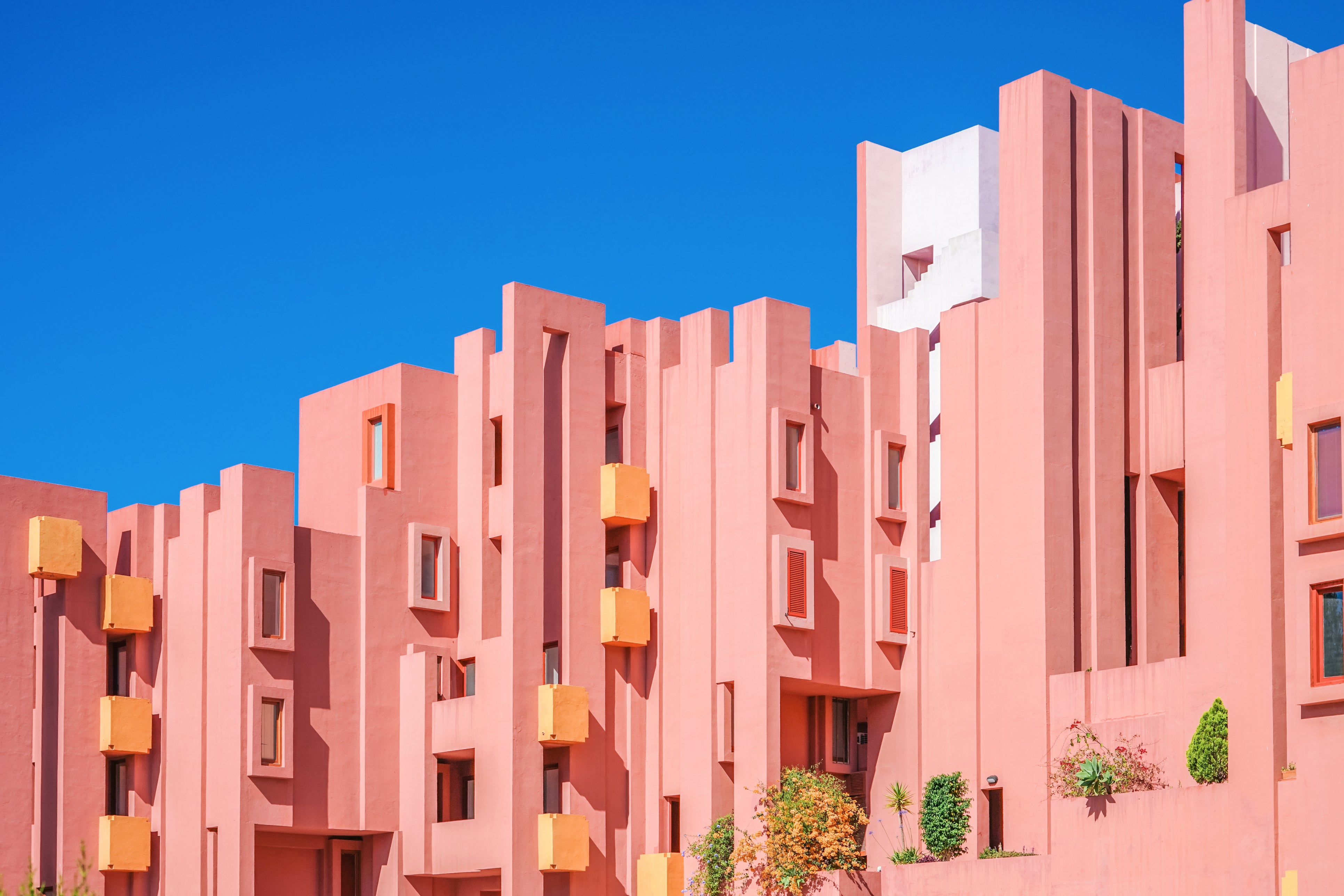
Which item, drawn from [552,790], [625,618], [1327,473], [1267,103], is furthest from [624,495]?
[1327,473]

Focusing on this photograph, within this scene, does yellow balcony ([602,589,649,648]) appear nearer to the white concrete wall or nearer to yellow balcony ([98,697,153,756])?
yellow balcony ([98,697,153,756])

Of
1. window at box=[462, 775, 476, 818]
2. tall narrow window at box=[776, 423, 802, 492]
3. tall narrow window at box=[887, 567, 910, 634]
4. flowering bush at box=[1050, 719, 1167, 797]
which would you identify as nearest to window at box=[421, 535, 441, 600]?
window at box=[462, 775, 476, 818]

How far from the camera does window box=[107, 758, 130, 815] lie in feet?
161

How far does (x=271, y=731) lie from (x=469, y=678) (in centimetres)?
456

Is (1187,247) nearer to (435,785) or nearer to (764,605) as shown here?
(764,605)

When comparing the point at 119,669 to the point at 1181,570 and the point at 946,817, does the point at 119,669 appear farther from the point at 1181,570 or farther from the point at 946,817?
the point at 1181,570

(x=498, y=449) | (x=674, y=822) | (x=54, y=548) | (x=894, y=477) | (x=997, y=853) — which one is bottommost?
(x=997, y=853)

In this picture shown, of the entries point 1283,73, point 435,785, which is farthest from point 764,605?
point 1283,73

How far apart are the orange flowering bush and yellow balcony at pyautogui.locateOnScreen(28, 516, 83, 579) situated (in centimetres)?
1698

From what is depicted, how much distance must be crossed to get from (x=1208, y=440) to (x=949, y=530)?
21.2ft

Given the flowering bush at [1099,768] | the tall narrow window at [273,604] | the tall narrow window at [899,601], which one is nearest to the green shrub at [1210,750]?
the flowering bush at [1099,768]

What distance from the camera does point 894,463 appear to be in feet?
152

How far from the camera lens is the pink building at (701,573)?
41.8m

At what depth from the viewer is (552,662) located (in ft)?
152
